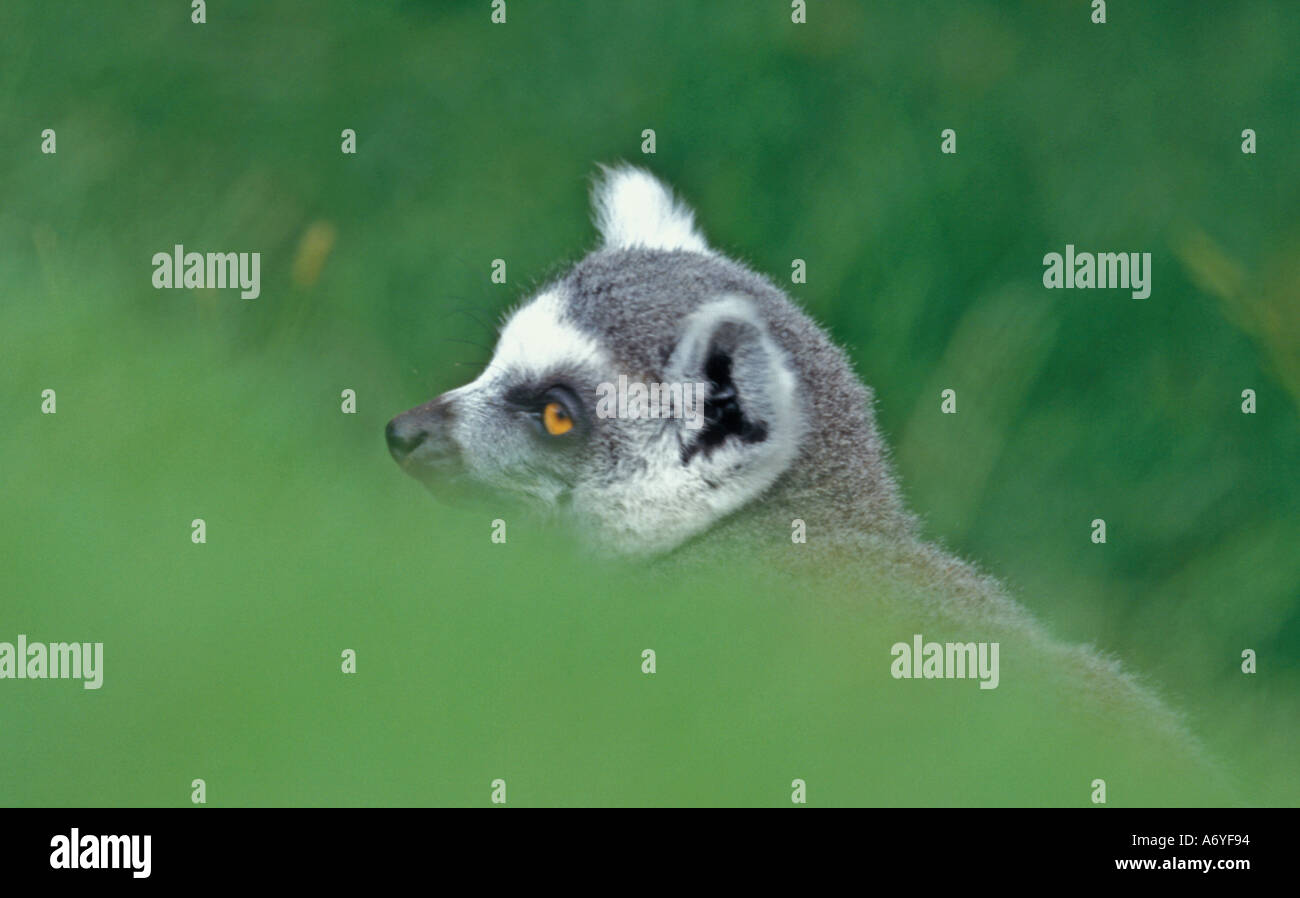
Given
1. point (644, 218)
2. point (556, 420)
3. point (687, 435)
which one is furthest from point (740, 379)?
point (644, 218)

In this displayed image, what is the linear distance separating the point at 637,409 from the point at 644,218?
3.15 ft

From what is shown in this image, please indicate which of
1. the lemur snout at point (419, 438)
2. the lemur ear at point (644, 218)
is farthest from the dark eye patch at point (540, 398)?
the lemur ear at point (644, 218)

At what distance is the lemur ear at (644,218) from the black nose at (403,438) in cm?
96

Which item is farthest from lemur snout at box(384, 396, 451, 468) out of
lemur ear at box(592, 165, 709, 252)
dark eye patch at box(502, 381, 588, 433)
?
lemur ear at box(592, 165, 709, 252)

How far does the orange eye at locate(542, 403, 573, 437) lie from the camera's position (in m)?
3.98

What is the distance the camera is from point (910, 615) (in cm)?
→ 335

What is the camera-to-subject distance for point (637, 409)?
3.93m

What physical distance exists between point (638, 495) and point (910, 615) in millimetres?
862

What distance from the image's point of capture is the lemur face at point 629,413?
3.82 m

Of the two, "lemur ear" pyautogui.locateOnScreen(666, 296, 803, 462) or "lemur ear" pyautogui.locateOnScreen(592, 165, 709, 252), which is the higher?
"lemur ear" pyautogui.locateOnScreen(592, 165, 709, 252)

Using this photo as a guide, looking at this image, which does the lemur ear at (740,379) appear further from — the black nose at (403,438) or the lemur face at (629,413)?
the black nose at (403,438)

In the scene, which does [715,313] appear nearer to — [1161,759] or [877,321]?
[1161,759]

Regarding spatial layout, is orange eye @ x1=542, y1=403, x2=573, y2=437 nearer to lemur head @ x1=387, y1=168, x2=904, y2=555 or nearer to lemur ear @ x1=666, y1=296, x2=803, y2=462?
lemur head @ x1=387, y1=168, x2=904, y2=555

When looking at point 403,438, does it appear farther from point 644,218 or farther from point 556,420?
point 644,218
